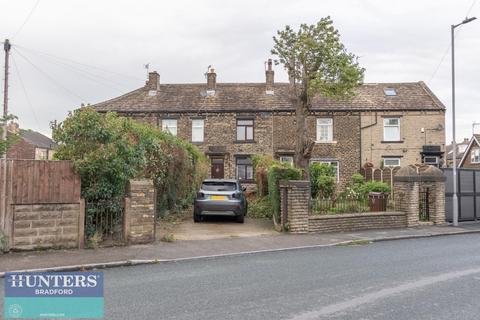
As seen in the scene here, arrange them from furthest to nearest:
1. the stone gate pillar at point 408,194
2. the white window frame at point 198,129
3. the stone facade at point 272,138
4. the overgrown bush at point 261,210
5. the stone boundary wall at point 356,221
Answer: the white window frame at point 198,129, the stone facade at point 272,138, the overgrown bush at point 261,210, the stone gate pillar at point 408,194, the stone boundary wall at point 356,221

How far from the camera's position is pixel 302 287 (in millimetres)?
6781

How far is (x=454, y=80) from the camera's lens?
683 inches

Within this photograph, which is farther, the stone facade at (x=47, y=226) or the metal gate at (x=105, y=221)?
the metal gate at (x=105, y=221)

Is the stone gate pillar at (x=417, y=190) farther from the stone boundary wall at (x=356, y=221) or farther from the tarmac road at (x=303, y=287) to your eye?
the tarmac road at (x=303, y=287)

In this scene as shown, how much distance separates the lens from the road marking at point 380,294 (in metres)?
5.39

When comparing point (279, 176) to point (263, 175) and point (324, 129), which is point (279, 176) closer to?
point (263, 175)

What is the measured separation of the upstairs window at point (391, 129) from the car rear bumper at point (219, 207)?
18920mm

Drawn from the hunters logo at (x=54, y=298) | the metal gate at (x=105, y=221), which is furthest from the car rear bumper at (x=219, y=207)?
the hunters logo at (x=54, y=298)

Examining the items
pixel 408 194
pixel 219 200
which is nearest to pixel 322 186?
pixel 408 194

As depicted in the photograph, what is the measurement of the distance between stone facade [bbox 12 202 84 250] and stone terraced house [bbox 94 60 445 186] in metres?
20.2

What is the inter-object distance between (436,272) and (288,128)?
73.4 feet

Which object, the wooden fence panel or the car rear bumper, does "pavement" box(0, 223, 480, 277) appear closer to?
the wooden fence panel

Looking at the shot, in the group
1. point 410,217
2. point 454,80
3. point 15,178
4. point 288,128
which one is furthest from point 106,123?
point 288,128

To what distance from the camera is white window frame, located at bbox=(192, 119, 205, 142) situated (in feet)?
101
